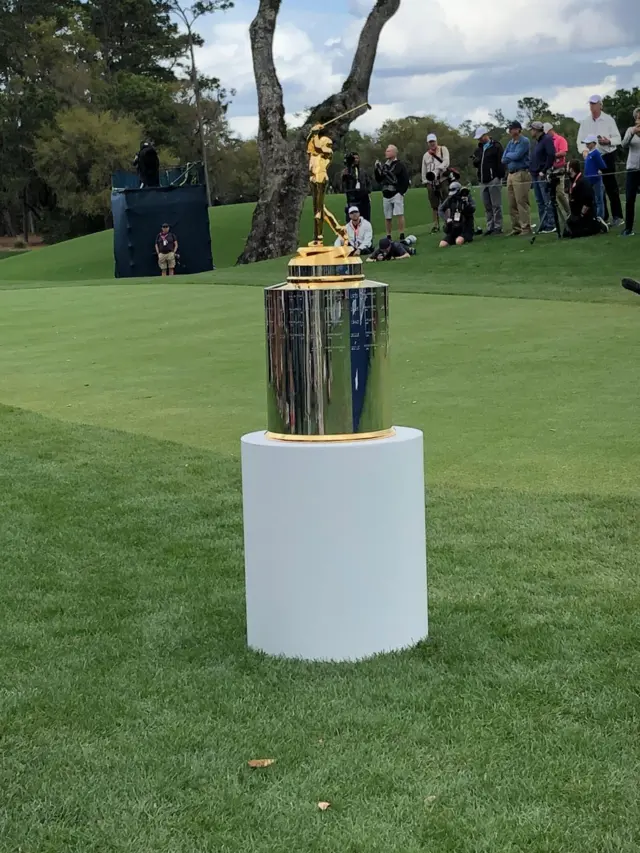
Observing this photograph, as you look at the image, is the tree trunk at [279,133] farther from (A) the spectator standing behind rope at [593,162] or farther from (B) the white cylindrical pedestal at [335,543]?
(B) the white cylindrical pedestal at [335,543]

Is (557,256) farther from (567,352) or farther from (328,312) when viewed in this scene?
(328,312)

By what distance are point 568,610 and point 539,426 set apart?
3.51 m

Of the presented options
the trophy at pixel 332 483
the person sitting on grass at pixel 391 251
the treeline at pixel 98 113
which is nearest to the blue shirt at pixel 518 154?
the person sitting on grass at pixel 391 251

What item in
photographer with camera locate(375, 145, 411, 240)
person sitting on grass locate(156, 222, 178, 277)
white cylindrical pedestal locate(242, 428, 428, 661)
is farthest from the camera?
person sitting on grass locate(156, 222, 178, 277)

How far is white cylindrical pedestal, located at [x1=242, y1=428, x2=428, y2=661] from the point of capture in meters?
3.96

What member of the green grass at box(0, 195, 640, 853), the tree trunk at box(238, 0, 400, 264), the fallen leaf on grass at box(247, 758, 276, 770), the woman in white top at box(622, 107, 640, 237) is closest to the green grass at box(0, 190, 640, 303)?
the woman in white top at box(622, 107, 640, 237)

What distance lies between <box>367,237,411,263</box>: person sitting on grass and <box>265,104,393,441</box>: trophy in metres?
18.5

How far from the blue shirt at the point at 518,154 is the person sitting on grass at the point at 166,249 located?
469 inches

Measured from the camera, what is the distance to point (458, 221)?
23.2 meters

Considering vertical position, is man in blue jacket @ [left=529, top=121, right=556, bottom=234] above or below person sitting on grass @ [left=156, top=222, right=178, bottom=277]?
above

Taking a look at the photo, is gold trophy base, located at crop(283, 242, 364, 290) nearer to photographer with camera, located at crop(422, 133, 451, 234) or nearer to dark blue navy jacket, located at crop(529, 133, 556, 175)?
dark blue navy jacket, located at crop(529, 133, 556, 175)

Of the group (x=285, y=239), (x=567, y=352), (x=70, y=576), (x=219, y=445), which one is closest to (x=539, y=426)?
(x=219, y=445)

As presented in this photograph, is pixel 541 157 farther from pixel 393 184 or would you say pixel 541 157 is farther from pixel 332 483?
pixel 332 483

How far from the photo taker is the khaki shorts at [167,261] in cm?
3070
